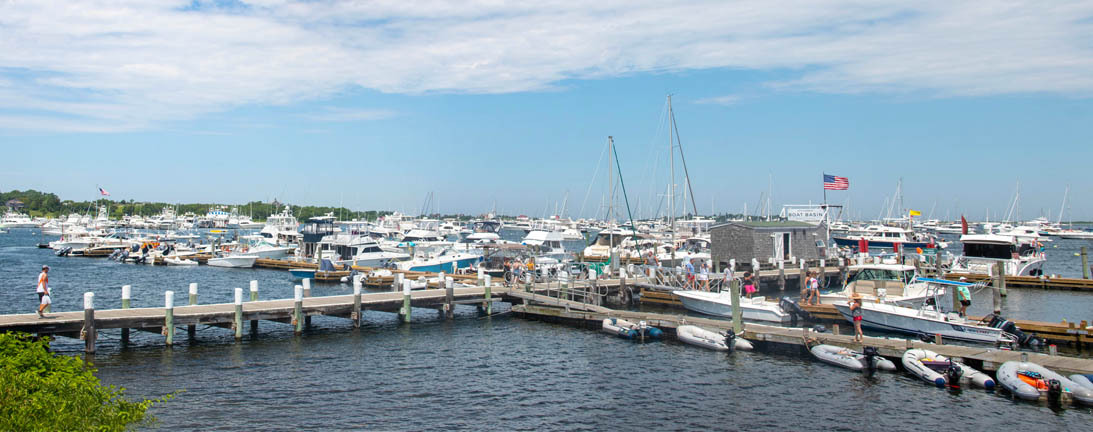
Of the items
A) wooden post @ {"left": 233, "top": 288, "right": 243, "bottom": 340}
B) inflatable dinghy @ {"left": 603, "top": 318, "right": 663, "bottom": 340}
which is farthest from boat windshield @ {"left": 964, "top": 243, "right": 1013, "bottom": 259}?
wooden post @ {"left": 233, "top": 288, "right": 243, "bottom": 340}

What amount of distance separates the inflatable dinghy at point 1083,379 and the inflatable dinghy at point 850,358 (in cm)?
439

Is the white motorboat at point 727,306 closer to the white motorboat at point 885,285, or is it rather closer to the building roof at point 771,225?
the white motorboat at point 885,285

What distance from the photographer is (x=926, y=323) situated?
26.2 m

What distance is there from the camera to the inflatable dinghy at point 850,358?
70.2ft

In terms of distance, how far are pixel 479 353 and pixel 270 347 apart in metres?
7.54

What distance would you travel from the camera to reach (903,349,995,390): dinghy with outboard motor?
1941cm

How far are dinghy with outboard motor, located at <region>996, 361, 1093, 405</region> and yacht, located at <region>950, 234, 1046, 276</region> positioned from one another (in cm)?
3186

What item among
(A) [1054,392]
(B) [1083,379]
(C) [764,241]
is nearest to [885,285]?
(B) [1083,379]

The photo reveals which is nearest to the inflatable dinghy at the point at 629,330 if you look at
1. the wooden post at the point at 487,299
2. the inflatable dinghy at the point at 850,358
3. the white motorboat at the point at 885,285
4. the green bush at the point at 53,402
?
the inflatable dinghy at the point at 850,358

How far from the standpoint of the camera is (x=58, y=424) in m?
8.96

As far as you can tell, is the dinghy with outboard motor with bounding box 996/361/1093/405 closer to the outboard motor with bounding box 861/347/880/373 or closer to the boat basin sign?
the outboard motor with bounding box 861/347/880/373

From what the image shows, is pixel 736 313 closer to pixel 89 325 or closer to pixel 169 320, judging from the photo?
pixel 169 320

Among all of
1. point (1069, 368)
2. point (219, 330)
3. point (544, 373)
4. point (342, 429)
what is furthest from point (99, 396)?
point (1069, 368)

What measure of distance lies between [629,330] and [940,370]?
10.9 metres
